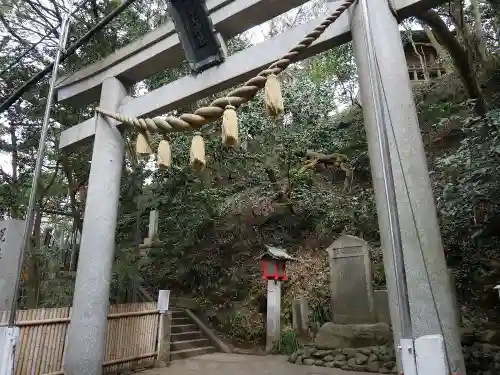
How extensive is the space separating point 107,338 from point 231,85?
443cm

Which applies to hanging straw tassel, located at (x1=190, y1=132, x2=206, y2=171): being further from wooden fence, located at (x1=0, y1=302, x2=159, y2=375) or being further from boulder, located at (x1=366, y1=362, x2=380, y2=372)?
→ boulder, located at (x1=366, y1=362, x2=380, y2=372)

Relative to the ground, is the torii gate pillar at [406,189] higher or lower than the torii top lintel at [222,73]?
lower

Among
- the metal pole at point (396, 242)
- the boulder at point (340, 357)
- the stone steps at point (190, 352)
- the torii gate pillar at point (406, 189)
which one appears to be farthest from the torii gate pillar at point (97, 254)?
the boulder at point (340, 357)

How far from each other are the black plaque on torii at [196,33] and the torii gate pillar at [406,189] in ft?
5.53

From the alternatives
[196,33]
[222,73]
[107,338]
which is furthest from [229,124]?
[107,338]

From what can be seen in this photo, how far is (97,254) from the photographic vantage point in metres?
4.44

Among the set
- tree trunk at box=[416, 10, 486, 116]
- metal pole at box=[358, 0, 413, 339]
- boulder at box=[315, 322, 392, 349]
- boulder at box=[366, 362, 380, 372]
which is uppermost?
tree trunk at box=[416, 10, 486, 116]

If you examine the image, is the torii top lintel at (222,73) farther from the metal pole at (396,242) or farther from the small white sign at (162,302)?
the small white sign at (162,302)

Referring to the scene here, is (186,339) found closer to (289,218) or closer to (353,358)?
(353,358)

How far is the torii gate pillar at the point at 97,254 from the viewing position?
13.6 feet

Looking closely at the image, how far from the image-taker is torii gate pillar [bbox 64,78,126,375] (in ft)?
13.6

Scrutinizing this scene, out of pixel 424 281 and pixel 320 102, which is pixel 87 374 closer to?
pixel 424 281

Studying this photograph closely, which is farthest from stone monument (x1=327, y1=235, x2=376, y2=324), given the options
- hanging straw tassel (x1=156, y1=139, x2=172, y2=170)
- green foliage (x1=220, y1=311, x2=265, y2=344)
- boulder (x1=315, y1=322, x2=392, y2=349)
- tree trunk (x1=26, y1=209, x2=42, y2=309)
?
tree trunk (x1=26, y1=209, x2=42, y2=309)

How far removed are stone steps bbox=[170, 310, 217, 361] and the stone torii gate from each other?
3.75 metres
